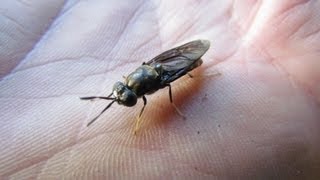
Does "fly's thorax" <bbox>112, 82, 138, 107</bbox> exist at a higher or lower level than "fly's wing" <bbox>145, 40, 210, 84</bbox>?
higher

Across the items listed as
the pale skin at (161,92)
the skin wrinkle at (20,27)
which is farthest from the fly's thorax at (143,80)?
the skin wrinkle at (20,27)

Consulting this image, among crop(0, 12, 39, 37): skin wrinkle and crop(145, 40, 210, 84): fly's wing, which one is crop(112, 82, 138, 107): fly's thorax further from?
crop(0, 12, 39, 37): skin wrinkle

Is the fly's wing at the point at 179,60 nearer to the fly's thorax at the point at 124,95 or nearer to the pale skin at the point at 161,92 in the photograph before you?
the pale skin at the point at 161,92

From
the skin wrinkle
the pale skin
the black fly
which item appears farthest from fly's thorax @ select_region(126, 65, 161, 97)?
the skin wrinkle

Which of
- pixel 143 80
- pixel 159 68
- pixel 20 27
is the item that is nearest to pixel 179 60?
pixel 159 68

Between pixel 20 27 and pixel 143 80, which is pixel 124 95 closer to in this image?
pixel 143 80
